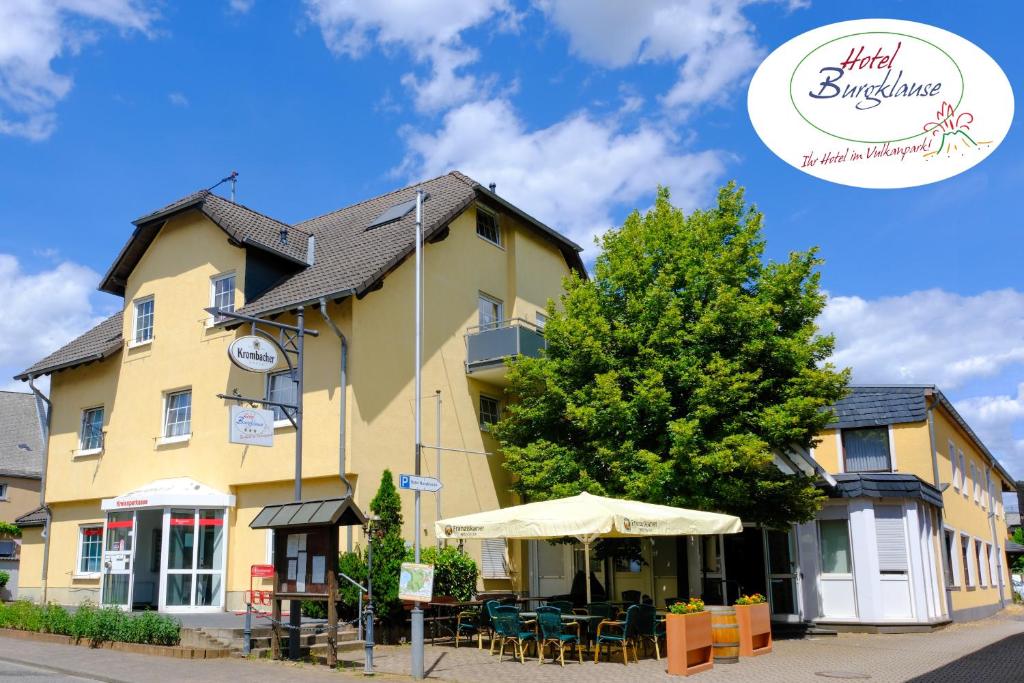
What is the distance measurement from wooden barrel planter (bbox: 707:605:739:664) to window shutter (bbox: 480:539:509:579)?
745cm

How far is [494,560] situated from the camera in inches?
844

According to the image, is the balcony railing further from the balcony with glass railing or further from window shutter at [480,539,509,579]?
window shutter at [480,539,509,579]

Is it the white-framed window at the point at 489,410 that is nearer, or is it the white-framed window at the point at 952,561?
the white-framed window at the point at 489,410

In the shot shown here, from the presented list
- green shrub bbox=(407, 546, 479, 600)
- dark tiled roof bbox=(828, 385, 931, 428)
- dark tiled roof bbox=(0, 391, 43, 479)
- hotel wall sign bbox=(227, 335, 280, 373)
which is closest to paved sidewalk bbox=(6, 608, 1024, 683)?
green shrub bbox=(407, 546, 479, 600)

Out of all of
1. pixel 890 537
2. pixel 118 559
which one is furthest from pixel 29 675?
pixel 890 537

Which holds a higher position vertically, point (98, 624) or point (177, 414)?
point (177, 414)

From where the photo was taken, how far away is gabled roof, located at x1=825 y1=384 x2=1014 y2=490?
2366 cm

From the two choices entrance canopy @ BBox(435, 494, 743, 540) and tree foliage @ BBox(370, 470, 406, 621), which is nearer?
entrance canopy @ BBox(435, 494, 743, 540)

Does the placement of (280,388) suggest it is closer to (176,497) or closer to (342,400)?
(342,400)

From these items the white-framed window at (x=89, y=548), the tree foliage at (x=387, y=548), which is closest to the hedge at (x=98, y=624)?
the tree foliage at (x=387, y=548)

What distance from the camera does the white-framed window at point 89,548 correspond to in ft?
74.1

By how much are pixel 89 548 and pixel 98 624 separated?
25.4 feet

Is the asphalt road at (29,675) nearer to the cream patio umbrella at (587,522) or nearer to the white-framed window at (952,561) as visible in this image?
the cream patio umbrella at (587,522)

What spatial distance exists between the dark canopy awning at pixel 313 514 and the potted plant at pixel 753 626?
21.2 ft
